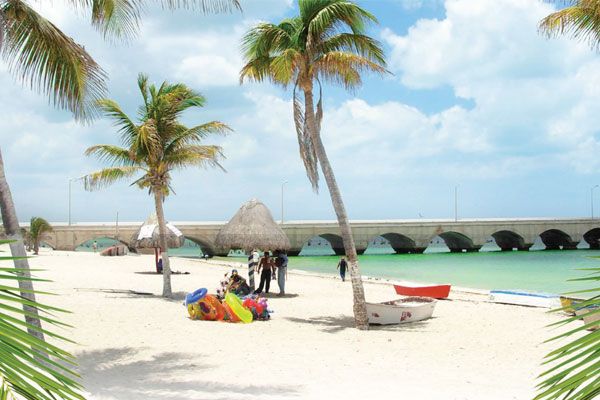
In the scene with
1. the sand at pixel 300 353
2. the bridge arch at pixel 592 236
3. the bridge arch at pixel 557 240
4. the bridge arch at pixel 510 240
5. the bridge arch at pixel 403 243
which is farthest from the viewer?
the bridge arch at pixel 592 236

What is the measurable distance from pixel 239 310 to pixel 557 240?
82.3 metres

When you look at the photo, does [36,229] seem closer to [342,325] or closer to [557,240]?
[342,325]

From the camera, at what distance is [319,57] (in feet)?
47.8

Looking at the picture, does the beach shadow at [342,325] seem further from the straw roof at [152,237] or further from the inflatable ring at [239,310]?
the straw roof at [152,237]

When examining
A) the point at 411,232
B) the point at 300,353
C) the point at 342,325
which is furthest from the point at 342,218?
the point at 411,232

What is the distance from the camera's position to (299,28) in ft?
47.9

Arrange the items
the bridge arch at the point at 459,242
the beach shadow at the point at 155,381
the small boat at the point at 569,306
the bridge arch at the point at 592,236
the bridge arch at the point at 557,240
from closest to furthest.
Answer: the small boat at the point at 569,306 < the beach shadow at the point at 155,381 < the bridge arch at the point at 459,242 < the bridge arch at the point at 557,240 < the bridge arch at the point at 592,236

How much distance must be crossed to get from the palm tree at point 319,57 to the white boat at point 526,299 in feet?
26.1

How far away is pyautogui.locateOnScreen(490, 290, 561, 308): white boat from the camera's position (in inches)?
769

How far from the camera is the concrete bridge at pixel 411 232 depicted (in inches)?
2343

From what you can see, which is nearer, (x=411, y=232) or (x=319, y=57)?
(x=319, y=57)

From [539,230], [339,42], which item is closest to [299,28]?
[339,42]

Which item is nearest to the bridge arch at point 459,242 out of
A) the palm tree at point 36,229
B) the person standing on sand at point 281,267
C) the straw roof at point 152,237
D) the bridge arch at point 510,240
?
the bridge arch at point 510,240

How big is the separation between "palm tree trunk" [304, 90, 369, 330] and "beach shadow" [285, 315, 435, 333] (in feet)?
1.53
